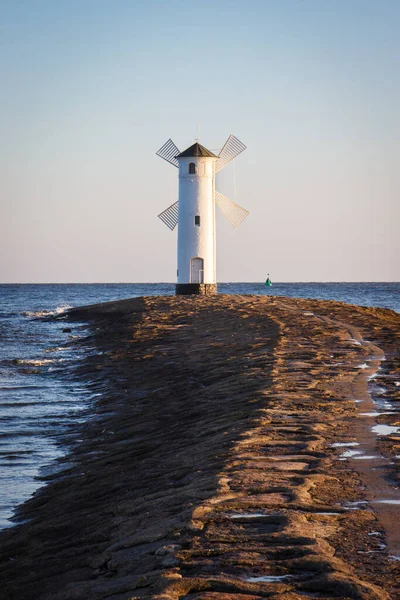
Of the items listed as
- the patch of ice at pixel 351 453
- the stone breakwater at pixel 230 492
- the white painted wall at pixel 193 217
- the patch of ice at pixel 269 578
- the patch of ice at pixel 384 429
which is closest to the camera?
the patch of ice at pixel 269 578

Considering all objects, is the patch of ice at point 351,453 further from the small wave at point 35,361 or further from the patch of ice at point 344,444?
the small wave at point 35,361

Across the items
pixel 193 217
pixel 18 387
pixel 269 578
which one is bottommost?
pixel 18 387

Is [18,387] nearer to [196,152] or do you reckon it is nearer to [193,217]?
[193,217]

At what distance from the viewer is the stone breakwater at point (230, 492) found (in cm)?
504

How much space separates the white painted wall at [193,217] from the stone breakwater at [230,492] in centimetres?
2699

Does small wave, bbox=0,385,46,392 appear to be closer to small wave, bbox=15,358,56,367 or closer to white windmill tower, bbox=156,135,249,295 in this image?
small wave, bbox=15,358,56,367

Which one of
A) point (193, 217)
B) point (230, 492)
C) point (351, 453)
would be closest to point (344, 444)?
point (351, 453)

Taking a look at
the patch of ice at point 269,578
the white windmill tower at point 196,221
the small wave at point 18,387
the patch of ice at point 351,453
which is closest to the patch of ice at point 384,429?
the patch of ice at point 351,453

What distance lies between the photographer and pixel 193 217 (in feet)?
145

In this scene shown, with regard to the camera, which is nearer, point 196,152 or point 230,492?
point 230,492

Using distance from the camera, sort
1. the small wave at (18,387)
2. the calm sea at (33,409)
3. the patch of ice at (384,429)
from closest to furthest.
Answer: the patch of ice at (384,429), the calm sea at (33,409), the small wave at (18,387)

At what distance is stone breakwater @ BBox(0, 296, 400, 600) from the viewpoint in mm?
5039

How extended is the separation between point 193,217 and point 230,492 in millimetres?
37832

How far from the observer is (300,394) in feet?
38.6
